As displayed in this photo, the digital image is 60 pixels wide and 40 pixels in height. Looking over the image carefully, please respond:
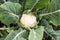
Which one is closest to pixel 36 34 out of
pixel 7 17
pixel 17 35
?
pixel 17 35

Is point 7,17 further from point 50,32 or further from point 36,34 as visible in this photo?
point 50,32

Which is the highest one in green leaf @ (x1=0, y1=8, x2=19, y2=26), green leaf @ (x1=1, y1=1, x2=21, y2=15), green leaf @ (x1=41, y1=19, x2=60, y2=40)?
green leaf @ (x1=1, y1=1, x2=21, y2=15)

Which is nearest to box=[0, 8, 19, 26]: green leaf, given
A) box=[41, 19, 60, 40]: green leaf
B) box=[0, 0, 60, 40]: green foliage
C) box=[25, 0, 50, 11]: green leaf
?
box=[0, 0, 60, 40]: green foliage

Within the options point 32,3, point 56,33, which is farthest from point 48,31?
point 32,3

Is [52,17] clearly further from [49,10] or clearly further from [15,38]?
[15,38]

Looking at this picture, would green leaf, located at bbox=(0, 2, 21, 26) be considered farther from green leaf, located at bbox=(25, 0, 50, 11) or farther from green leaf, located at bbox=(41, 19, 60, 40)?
green leaf, located at bbox=(41, 19, 60, 40)

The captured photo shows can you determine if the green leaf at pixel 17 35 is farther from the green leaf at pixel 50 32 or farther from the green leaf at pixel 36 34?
the green leaf at pixel 50 32
